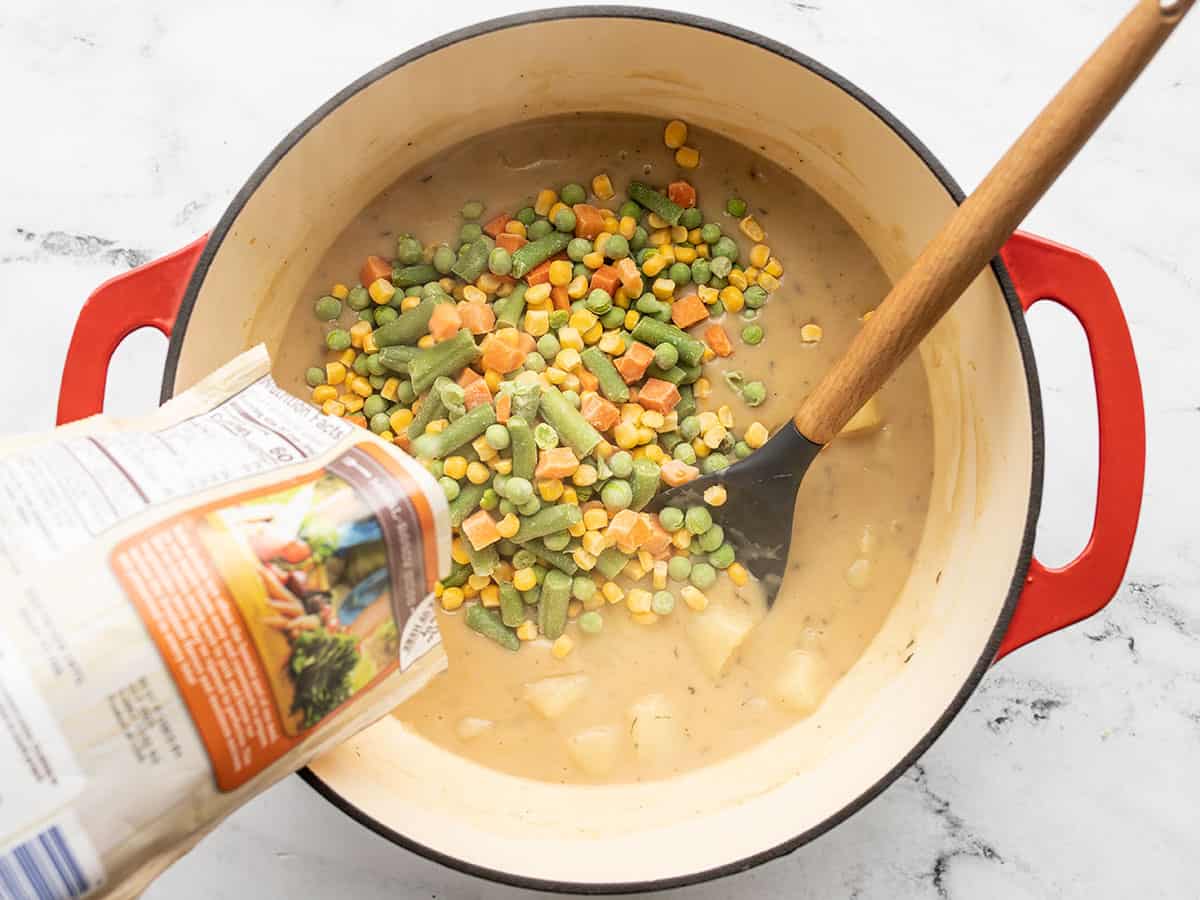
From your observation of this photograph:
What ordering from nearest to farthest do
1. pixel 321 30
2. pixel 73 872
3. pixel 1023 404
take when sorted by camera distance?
pixel 73 872, pixel 1023 404, pixel 321 30

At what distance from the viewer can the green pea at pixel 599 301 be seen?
1833mm

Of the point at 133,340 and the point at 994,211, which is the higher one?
the point at 994,211

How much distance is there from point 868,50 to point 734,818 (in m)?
1.39

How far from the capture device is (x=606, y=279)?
72.6 inches

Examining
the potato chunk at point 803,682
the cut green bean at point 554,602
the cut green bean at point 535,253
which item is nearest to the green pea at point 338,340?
the cut green bean at point 535,253

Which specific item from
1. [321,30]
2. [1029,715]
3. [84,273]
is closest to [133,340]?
[84,273]

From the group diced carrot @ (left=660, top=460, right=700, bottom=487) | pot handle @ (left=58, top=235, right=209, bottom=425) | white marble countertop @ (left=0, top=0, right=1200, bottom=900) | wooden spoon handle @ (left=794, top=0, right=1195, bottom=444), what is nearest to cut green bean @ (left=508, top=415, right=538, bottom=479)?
diced carrot @ (left=660, top=460, right=700, bottom=487)

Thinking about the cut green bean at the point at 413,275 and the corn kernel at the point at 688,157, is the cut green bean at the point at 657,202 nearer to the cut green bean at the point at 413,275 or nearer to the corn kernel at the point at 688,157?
the corn kernel at the point at 688,157

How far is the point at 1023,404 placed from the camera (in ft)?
5.06

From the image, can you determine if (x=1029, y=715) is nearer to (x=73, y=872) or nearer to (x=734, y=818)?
(x=734, y=818)

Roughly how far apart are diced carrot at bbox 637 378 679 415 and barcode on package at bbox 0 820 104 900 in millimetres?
1080

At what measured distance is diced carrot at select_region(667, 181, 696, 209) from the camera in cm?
191

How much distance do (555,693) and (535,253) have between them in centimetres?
79

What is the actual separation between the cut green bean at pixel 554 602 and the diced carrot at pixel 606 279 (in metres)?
0.51
